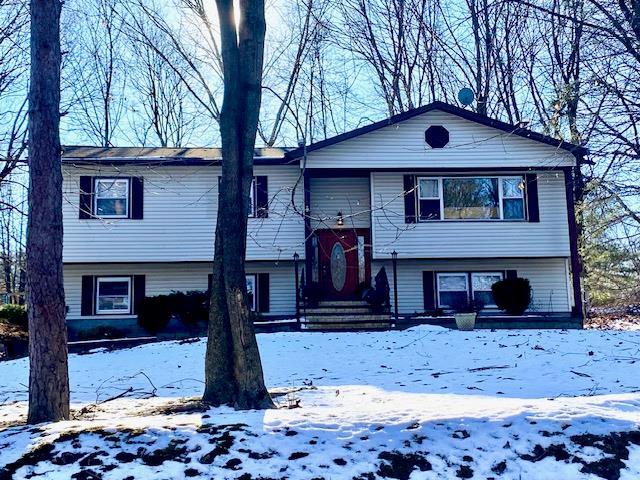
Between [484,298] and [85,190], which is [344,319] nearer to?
[484,298]

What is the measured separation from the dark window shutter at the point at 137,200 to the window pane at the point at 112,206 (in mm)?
295

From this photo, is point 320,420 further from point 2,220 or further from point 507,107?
point 2,220

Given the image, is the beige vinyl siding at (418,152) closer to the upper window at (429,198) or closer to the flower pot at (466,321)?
the upper window at (429,198)

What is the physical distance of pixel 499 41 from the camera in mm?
19953

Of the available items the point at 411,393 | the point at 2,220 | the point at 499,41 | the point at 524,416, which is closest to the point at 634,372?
the point at 411,393

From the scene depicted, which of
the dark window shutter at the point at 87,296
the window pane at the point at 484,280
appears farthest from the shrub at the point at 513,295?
the dark window shutter at the point at 87,296

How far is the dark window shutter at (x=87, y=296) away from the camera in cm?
1689

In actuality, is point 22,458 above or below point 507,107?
below

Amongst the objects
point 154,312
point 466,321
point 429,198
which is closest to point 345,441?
point 466,321

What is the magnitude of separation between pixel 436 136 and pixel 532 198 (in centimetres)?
346

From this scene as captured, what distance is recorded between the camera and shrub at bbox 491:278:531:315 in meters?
15.7

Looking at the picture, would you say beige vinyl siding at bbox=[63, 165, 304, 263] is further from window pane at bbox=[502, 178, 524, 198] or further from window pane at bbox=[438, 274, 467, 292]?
window pane at bbox=[502, 178, 524, 198]

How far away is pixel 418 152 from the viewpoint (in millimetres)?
16641

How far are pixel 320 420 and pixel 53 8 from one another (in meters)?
4.81
